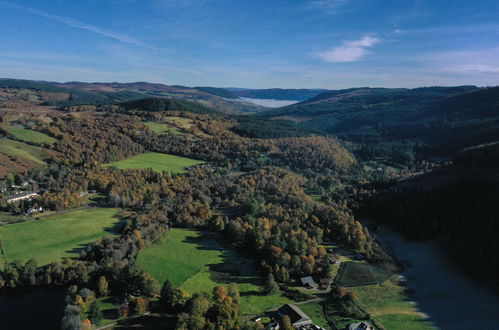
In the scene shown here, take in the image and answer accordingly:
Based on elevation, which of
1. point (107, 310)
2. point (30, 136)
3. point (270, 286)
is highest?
point (30, 136)

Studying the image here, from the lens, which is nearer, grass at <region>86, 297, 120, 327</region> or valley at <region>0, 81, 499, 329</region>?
grass at <region>86, 297, 120, 327</region>

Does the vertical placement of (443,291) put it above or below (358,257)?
below

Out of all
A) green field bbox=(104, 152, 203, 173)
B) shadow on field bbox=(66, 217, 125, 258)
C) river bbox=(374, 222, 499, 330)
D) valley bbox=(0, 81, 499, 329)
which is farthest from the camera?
green field bbox=(104, 152, 203, 173)

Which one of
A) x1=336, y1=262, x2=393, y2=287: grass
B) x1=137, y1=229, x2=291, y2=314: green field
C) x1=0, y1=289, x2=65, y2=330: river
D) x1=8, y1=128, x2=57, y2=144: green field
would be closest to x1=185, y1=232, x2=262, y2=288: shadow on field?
x1=137, y1=229, x2=291, y2=314: green field

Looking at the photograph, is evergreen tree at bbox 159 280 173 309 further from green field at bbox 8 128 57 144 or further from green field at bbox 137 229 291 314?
green field at bbox 8 128 57 144

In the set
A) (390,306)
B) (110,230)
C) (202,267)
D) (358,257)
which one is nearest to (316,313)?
(390,306)

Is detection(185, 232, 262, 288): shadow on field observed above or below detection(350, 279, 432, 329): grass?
above

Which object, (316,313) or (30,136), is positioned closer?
(316,313)

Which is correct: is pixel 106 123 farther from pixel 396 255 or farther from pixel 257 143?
pixel 396 255

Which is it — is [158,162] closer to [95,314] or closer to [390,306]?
[95,314]
